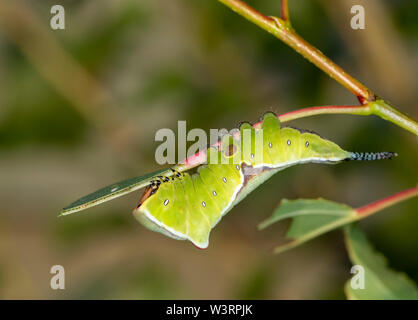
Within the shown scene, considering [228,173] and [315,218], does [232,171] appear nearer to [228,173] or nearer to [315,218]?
[228,173]

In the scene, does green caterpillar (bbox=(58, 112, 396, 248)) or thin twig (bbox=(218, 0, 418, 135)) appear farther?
green caterpillar (bbox=(58, 112, 396, 248))

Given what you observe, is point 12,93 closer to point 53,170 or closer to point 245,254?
point 245,254

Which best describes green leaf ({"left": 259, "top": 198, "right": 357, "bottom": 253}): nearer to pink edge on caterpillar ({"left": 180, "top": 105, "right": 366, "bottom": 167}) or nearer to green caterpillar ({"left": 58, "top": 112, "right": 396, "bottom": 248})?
green caterpillar ({"left": 58, "top": 112, "right": 396, "bottom": 248})

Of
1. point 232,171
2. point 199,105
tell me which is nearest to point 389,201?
point 232,171

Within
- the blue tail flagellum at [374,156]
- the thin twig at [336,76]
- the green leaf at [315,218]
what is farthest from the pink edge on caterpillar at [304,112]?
the green leaf at [315,218]

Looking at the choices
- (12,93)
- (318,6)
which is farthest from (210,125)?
(12,93)

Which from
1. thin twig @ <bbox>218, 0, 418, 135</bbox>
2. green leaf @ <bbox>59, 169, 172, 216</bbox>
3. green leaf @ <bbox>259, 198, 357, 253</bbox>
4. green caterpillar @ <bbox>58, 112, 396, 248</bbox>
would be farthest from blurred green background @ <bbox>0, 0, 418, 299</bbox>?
green leaf @ <bbox>59, 169, 172, 216</bbox>
